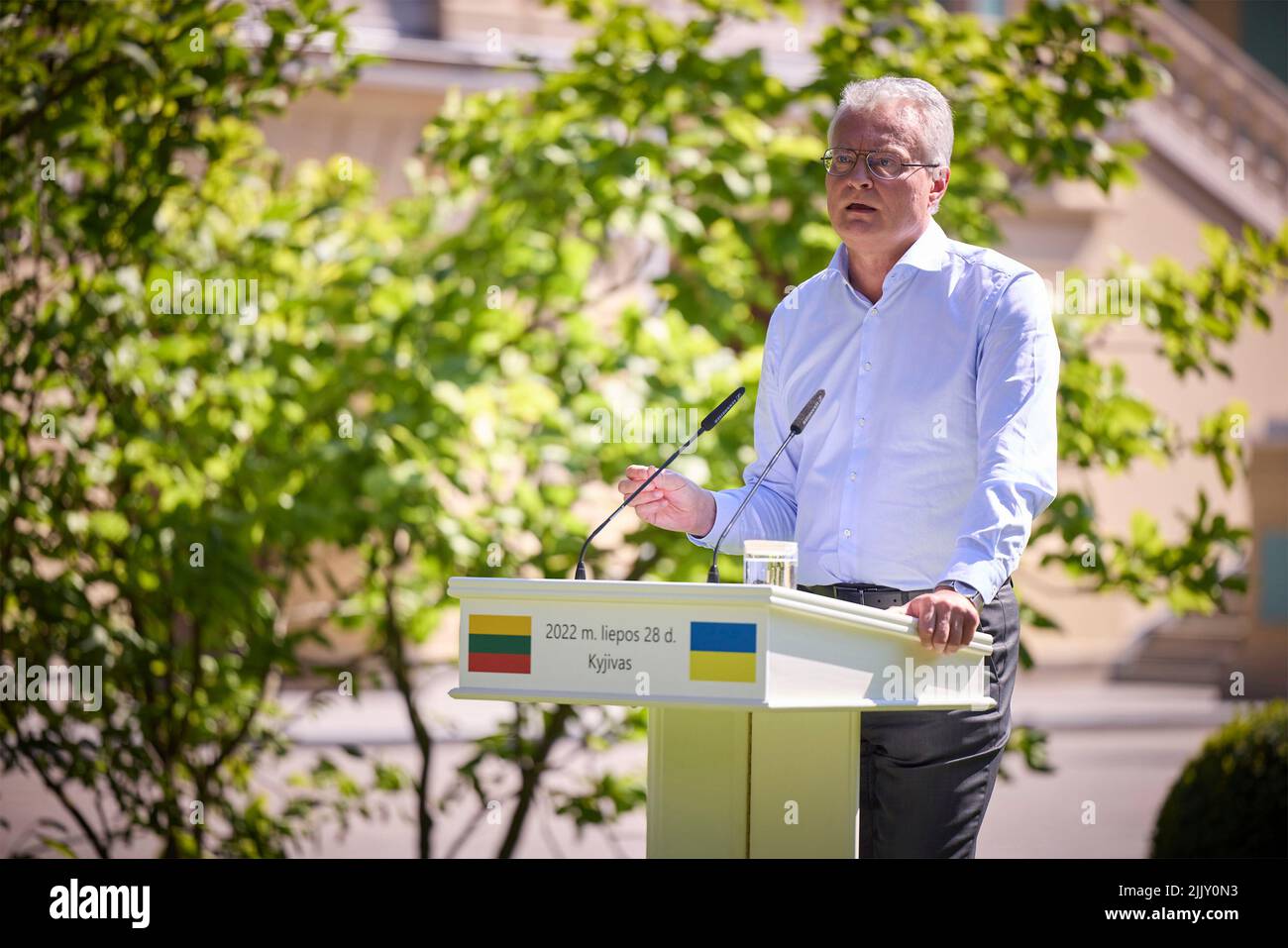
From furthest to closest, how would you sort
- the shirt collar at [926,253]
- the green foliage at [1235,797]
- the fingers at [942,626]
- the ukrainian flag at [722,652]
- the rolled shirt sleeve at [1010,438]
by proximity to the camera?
1. the green foliage at [1235,797]
2. the shirt collar at [926,253]
3. the rolled shirt sleeve at [1010,438]
4. the fingers at [942,626]
5. the ukrainian flag at [722,652]

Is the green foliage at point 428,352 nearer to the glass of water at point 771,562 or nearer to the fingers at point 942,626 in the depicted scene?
the glass of water at point 771,562

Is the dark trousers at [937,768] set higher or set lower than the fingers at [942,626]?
lower

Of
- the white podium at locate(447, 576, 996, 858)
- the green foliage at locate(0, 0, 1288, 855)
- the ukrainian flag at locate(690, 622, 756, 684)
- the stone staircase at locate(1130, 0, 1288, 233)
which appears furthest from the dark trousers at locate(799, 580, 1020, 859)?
the stone staircase at locate(1130, 0, 1288, 233)

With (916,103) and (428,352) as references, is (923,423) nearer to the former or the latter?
(916,103)

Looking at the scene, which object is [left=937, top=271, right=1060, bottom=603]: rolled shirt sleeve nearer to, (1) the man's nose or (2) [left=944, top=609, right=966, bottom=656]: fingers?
(2) [left=944, top=609, right=966, bottom=656]: fingers

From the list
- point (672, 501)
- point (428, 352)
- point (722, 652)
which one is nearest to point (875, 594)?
point (672, 501)

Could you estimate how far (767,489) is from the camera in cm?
294

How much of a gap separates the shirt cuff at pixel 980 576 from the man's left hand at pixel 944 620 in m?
0.05

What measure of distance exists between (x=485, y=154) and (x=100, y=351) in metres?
1.36

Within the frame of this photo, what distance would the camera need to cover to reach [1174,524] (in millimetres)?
17781

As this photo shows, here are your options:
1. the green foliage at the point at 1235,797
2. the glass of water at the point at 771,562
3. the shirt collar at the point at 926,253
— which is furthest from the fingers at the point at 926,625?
the green foliage at the point at 1235,797

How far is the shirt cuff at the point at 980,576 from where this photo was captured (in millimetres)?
2402

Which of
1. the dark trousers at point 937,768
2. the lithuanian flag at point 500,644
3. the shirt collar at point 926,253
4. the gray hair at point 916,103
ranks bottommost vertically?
the dark trousers at point 937,768
